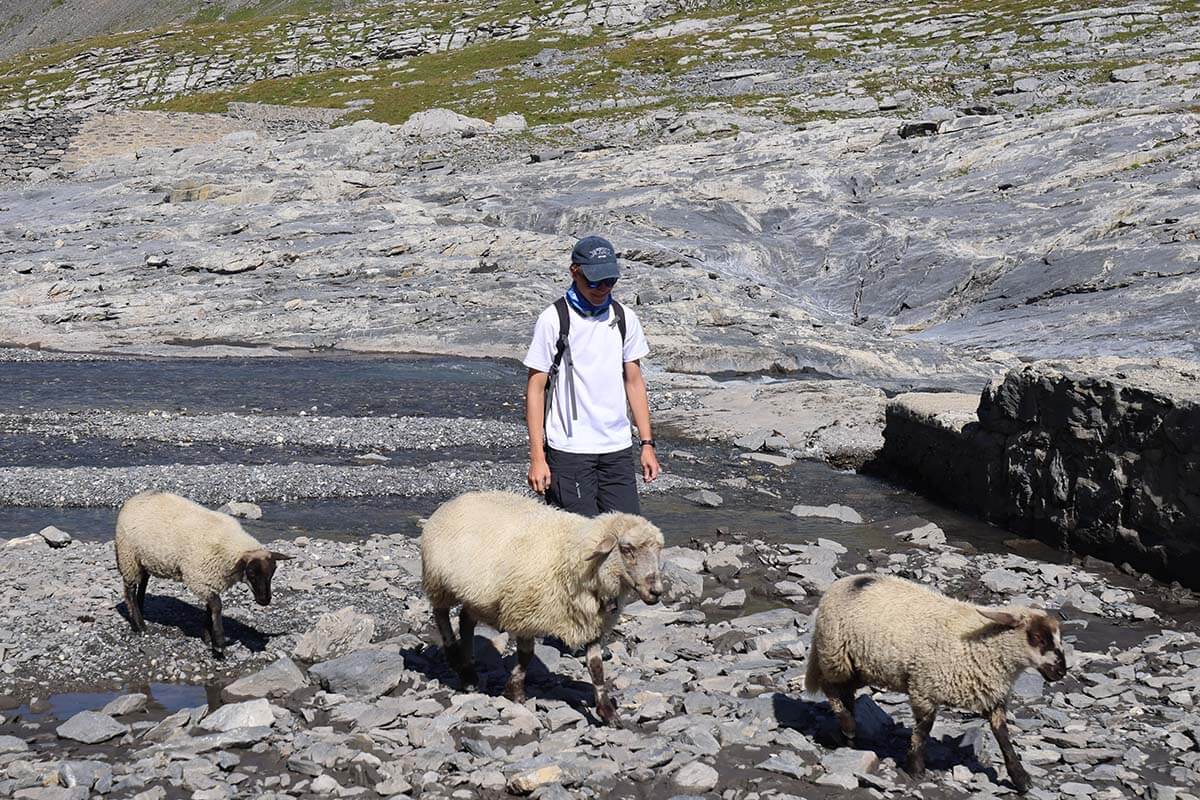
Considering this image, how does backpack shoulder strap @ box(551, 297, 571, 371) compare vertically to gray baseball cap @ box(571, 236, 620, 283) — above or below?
below

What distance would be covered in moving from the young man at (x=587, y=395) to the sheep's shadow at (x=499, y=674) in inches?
72.6

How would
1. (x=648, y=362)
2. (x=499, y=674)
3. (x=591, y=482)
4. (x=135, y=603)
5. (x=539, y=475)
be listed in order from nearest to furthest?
(x=539, y=475), (x=591, y=482), (x=499, y=674), (x=135, y=603), (x=648, y=362)

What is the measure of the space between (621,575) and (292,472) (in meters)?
14.4

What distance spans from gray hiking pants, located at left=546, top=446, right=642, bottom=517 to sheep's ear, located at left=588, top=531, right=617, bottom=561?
1143mm

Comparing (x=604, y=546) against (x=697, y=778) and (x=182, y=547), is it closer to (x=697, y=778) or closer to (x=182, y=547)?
(x=697, y=778)

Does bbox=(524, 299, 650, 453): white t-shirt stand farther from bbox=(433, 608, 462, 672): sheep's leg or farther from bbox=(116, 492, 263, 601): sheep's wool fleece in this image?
bbox=(116, 492, 263, 601): sheep's wool fleece

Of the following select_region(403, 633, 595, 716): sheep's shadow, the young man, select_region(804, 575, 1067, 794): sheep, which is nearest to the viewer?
select_region(804, 575, 1067, 794): sheep

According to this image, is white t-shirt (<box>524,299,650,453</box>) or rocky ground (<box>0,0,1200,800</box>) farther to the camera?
white t-shirt (<box>524,299,650,453</box>)

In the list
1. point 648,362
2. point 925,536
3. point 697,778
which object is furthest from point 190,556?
point 648,362

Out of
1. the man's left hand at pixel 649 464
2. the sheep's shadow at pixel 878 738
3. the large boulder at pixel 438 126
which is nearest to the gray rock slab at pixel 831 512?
the sheep's shadow at pixel 878 738

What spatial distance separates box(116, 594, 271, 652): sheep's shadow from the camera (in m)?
13.2

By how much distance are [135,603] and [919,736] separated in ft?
30.3

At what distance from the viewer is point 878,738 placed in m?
10.3

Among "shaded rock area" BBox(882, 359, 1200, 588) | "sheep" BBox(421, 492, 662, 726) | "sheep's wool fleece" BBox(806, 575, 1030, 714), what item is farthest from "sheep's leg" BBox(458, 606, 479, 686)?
"shaded rock area" BBox(882, 359, 1200, 588)
